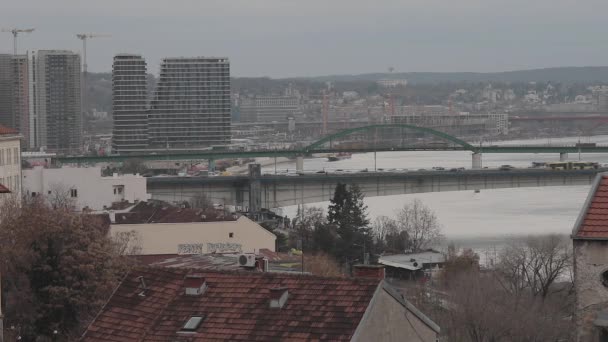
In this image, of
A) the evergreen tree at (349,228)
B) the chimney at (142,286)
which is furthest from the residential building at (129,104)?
the chimney at (142,286)

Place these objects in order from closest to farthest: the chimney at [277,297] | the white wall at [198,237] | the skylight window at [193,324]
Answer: the chimney at [277,297] < the skylight window at [193,324] < the white wall at [198,237]

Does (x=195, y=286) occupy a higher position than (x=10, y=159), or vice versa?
(x=10, y=159)

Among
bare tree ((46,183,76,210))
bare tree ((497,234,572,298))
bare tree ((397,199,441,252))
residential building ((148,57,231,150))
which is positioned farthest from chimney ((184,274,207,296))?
residential building ((148,57,231,150))

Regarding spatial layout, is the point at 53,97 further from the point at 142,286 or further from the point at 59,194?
the point at 142,286

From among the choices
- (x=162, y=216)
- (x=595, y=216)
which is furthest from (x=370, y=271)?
(x=162, y=216)

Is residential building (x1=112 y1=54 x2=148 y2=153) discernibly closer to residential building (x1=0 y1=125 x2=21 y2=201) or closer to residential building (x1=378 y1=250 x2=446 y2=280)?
residential building (x1=378 y1=250 x2=446 y2=280)

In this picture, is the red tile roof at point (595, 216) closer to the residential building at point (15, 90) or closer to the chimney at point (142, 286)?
the chimney at point (142, 286)

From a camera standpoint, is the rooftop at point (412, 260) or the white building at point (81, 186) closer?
the rooftop at point (412, 260)
